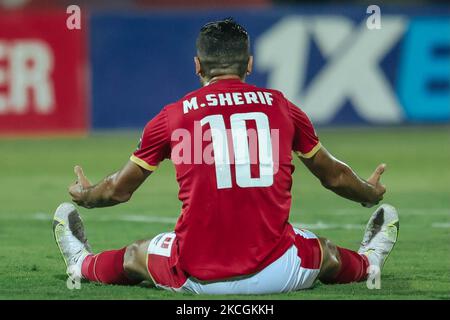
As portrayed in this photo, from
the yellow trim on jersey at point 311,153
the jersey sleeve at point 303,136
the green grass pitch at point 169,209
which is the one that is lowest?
the green grass pitch at point 169,209

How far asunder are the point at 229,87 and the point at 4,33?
448 inches

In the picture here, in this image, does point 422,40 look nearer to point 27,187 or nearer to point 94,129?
point 94,129

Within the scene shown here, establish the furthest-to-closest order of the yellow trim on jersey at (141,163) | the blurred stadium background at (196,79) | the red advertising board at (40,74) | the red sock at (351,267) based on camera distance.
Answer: the blurred stadium background at (196,79), the red advertising board at (40,74), the red sock at (351,267), the yellow trim on jersey at (141,163)

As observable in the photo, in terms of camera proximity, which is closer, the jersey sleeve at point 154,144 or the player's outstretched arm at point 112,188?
the jersey sleeve at point 154,144

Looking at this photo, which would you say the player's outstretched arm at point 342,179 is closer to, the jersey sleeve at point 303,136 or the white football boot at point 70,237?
the jersey sleeve at point 303,136

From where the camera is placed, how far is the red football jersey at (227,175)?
20.9 feet

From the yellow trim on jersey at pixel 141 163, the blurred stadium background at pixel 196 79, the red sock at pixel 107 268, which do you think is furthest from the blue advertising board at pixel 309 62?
the yellow trim on jersey at pixel 141 163

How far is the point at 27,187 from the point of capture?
1277 cm

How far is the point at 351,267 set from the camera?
274 inches

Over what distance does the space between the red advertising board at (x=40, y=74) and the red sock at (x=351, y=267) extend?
10.9 metres

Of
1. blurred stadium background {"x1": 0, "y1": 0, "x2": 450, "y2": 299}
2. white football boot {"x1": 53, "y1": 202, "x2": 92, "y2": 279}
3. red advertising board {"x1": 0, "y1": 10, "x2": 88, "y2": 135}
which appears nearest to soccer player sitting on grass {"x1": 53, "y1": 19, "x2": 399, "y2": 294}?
white football boot {"x1": 53, "y1": 202, "x2": 92, "y2": 279}

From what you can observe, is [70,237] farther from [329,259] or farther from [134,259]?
[329,259]

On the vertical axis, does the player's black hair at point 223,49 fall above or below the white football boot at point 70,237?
above

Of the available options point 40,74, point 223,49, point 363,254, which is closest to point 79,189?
point 223,49
